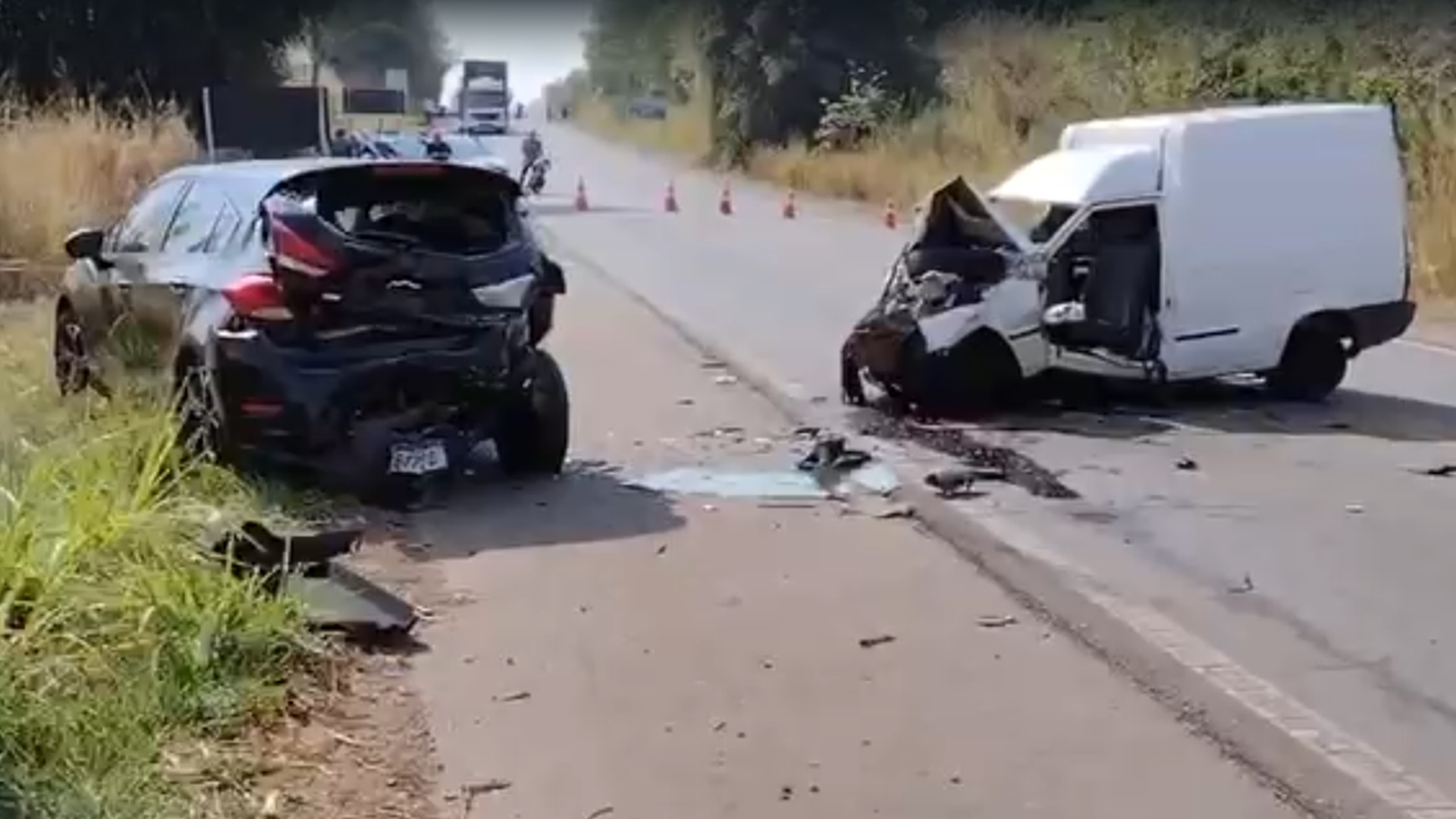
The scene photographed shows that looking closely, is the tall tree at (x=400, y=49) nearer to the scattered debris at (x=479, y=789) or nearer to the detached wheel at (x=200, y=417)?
the detached wheel at (x=200, y=417)

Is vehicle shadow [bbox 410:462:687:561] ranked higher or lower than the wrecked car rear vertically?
lower

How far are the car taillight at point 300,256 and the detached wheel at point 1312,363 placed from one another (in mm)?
6960

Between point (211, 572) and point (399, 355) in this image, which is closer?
point (211, 572)

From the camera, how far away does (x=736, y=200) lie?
151 feet

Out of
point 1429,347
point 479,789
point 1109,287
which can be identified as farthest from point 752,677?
point 1429,347

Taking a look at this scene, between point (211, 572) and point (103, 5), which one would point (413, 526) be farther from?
point (103, 5)

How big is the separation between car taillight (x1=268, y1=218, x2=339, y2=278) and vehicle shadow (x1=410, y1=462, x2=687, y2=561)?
1.26 m

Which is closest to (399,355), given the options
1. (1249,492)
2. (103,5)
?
(1249,492)

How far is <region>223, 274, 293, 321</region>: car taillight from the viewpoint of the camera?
10578 mm

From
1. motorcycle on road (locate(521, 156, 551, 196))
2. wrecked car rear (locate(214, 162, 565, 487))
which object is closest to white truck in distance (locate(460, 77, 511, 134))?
motorcycle on road (locate(521, 156, 551, 196))

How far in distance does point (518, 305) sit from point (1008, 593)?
322 cm

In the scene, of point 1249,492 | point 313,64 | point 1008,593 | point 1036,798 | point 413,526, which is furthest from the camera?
point 313,64

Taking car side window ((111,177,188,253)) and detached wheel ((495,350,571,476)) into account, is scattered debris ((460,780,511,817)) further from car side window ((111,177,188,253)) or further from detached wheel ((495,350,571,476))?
car side window ((111,177,188,253))

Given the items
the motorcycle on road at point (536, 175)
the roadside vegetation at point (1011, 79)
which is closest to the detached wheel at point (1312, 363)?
the roadside vegetation at point (1011, 79)
